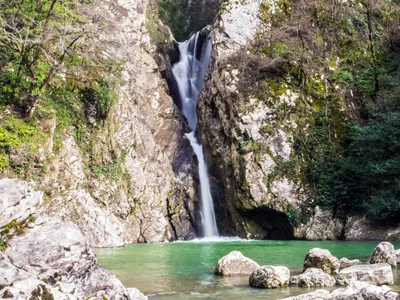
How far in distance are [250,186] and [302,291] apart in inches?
598

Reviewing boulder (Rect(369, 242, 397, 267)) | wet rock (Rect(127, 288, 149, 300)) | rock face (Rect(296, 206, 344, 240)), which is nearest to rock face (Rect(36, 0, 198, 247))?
rock face (Rect(296, 206, 344, 240))

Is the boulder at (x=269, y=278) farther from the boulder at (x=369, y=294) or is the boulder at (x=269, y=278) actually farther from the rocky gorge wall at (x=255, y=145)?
the rocky gorge wall at (x=255, y=145)

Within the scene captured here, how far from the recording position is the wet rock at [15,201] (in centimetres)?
534

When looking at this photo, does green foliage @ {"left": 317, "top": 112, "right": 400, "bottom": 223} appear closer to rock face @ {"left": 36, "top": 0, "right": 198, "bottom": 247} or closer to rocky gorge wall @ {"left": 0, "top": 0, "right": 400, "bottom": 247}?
rocky gorge wall @ {"left": 0, "top": 0, "right": 400, "bottom": 247}

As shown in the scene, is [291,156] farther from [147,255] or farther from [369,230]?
[147,255]

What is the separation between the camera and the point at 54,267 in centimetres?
509

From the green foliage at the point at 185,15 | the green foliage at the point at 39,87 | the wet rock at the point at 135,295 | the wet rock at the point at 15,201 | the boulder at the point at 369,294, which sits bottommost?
the wet rock at the point at 135,295

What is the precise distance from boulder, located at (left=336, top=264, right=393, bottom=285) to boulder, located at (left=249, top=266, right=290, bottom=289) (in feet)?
3.56

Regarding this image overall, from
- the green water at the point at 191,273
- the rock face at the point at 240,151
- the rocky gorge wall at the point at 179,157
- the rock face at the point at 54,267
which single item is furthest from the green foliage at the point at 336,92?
the rock face at the point at 54,267

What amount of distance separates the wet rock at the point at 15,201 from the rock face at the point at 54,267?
0.23 m

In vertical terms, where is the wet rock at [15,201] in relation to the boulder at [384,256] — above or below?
above

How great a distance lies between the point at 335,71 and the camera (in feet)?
86.9

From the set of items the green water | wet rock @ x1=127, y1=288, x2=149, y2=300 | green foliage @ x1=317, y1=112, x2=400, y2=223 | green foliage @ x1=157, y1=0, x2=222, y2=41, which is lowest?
the green water

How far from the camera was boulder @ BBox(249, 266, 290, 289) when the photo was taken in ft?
27.3
